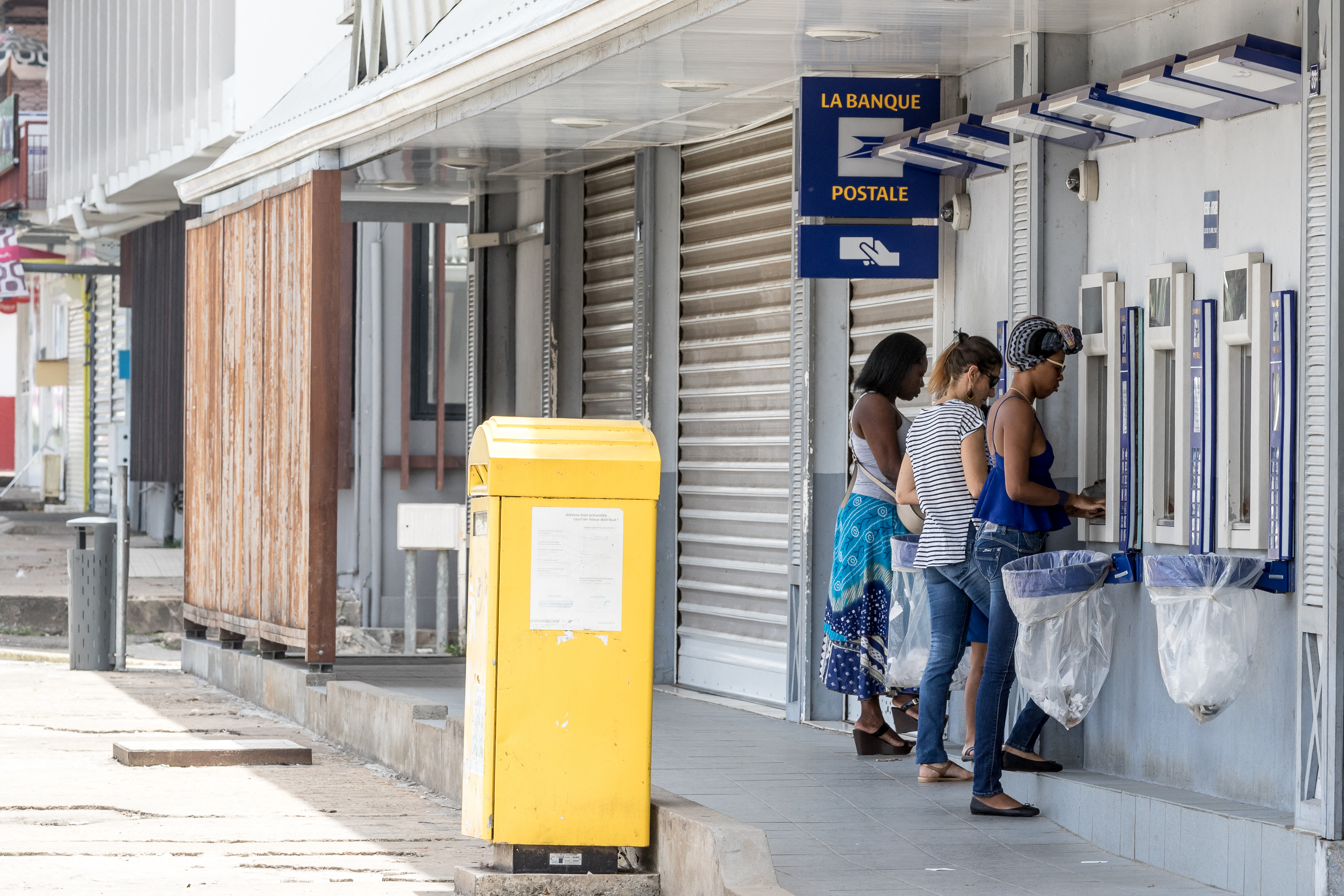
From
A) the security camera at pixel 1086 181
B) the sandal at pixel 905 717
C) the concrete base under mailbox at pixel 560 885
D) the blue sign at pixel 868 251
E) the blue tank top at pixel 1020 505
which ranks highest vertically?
the security camera at pixel 1086 181

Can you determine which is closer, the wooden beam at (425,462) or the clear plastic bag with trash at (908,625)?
the clear plastic bag with trash at (908,625)

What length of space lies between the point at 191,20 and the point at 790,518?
38.4ft

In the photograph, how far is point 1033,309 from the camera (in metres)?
7.63

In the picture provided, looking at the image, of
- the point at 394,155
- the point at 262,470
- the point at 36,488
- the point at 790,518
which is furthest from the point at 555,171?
the point at 36,488

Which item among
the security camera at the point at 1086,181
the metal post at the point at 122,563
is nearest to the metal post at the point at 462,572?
the metal post at the point at 122,563

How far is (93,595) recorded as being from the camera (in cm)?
1477

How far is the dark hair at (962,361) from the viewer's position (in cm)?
756

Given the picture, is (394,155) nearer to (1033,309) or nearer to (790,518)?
(790,518)

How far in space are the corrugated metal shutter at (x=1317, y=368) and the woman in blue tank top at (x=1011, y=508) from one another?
1.24 metres

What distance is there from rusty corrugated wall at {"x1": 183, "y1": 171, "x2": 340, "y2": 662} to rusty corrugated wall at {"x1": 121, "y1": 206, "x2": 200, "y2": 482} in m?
7.40

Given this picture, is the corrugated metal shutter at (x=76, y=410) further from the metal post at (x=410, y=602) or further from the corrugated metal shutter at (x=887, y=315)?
the corrugated metal shutter at (x=887, y=315)

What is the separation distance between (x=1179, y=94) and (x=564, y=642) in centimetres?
276

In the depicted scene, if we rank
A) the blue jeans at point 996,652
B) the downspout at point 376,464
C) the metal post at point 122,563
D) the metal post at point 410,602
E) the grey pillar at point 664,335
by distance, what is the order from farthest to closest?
the downspout at point 376,464, the metal post at point 122,563, the metal post at point 410,602, the grey pillar at point 664,335, the blue jeans at point 996,652

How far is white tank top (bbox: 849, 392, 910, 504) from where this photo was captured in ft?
27.0
